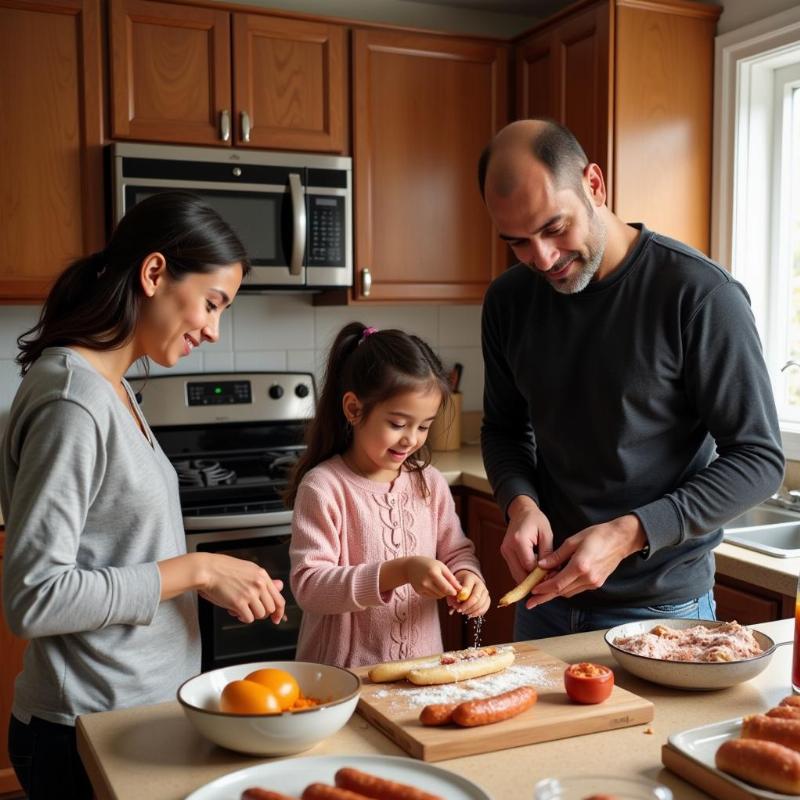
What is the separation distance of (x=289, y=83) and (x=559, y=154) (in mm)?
1745

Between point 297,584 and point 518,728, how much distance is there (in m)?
0.61

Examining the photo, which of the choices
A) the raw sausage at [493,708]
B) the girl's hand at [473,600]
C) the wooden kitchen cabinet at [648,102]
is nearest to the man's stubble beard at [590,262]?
the girl's hand at [473,600]

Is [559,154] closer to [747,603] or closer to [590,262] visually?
[590,262]

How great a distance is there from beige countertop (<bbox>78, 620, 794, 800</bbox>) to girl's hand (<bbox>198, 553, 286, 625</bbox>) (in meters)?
0.15

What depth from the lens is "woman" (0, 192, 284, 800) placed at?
1230 mm

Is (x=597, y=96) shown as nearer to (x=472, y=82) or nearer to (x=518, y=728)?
(x=472, y=82)

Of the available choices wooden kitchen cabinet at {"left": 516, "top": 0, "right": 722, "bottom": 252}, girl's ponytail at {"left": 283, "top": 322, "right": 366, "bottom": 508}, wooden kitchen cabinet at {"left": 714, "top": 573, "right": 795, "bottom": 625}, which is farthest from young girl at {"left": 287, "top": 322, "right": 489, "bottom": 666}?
wooden kitchen cabinet at {"left": 516, "top": 0, "right": 722, "bottom": 252}

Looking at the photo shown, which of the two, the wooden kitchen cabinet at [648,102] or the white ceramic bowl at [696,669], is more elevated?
the wooden kitchen cabinet at [648,102]

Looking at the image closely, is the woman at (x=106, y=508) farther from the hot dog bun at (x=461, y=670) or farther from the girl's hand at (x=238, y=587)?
the hot dog bun at (x=461, y=670)

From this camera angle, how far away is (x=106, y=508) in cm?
134

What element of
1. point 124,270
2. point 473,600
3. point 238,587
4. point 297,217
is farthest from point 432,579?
point 297,217

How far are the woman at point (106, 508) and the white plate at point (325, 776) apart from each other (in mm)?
295

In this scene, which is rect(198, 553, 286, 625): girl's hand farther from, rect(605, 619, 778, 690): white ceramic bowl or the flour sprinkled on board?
rect(605, 619, 778, 690): white ceramic bowl

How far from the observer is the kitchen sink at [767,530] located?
2.45 meters
